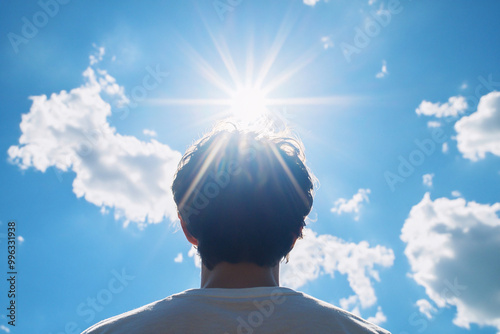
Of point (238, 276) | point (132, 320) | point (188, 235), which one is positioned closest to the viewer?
point (132, 320)

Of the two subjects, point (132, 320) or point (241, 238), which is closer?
point (132, 320)

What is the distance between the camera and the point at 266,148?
312 centimetres

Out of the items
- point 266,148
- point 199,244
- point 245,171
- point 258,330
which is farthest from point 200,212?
point 258,330

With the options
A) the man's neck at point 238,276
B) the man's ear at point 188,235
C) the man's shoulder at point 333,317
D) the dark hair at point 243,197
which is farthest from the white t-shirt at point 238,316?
the man's ear at point 188,235

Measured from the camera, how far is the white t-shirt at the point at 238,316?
1938 millimetres

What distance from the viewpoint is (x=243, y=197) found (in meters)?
A: 2.73

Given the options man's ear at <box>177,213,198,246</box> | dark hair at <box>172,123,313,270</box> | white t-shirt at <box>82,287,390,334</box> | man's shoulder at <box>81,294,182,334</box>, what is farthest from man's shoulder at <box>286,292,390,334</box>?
man's ear at <box>177,213,198,246</box>

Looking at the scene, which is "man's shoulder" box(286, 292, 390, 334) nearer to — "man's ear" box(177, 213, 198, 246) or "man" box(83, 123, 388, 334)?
"man" box(83, 123, 388, 334)

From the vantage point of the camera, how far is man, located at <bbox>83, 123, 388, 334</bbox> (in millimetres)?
1983

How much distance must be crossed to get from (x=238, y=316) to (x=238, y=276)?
1.45 ft

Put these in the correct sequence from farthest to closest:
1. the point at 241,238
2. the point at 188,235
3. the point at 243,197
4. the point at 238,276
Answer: the point at 188,235 → the point at 243,197 → the point at 241,238 → the point at 238,276

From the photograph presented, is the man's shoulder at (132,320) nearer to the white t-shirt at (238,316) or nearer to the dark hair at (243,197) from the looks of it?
the white t-shirt at (238,316)

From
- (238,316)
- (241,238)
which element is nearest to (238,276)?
(241,238)

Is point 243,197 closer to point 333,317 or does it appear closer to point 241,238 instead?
point 241,238
